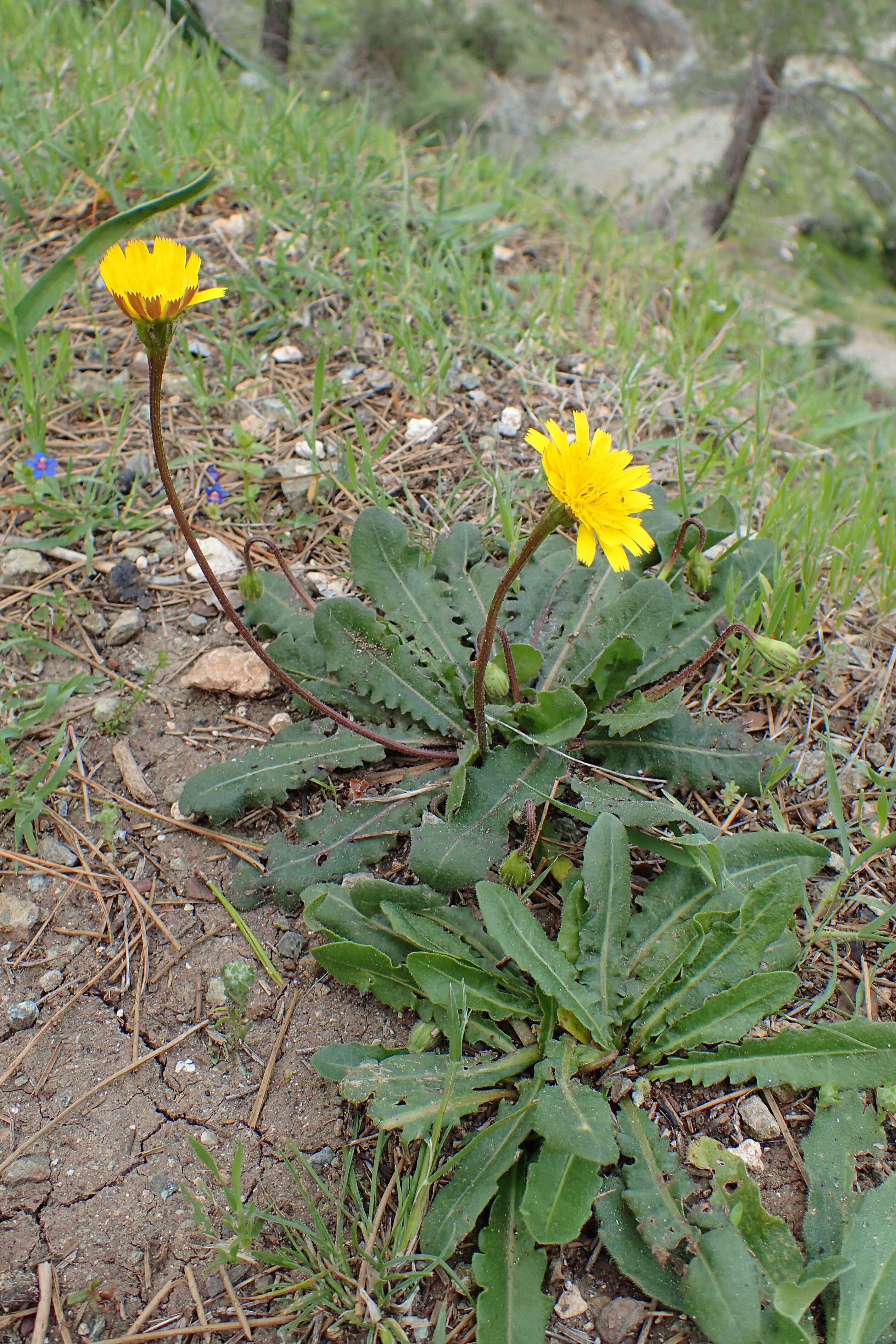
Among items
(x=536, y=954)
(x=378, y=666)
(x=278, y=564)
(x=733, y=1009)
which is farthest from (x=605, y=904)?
(x=278, y=564)

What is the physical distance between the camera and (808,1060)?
1.68m

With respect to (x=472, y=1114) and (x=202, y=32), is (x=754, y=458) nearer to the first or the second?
(x=472, y=1114)

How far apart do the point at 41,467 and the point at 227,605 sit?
1.04 meters

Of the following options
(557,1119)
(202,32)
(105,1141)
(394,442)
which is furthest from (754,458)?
(202,32)

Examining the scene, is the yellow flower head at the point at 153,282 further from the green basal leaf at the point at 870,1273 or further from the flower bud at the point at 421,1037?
the green basal leaf at the point at 870,1273

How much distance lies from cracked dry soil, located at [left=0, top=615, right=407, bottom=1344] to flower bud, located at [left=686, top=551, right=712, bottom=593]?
4.07 ft

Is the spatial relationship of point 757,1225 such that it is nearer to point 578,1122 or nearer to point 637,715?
point 578,1122

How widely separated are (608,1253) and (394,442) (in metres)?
2.19

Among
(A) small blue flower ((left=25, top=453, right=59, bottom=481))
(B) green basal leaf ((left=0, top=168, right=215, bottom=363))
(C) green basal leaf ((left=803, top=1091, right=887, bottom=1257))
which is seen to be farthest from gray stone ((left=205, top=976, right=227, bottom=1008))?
(B) green basal leaf ((left=0, top=168, right=215, bottom=363))

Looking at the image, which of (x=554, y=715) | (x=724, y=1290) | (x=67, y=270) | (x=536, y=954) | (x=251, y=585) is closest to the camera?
(x=724, y=1290)

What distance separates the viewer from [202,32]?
4.22 metres

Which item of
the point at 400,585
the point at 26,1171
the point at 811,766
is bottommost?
the point at 26,1171

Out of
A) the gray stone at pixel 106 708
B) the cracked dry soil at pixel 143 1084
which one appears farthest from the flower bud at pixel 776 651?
the gray stone at pixel 106 708

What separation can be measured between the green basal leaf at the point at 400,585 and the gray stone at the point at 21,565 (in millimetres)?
900
